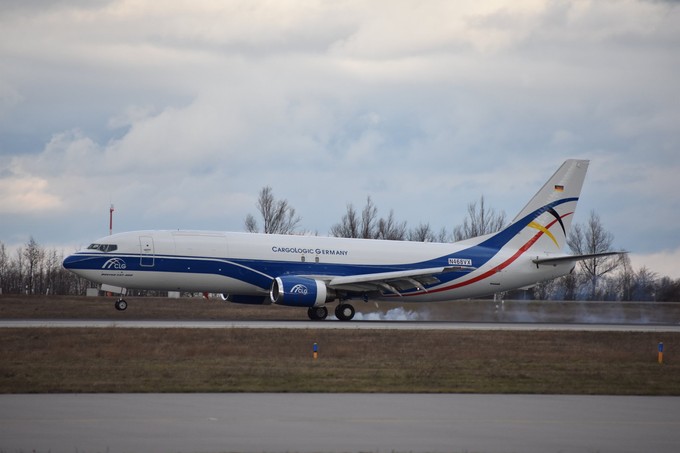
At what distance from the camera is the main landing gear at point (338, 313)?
5031cm

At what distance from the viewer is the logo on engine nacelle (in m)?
47.2

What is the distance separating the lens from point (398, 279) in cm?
5053

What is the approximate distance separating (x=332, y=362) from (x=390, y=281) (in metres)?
21.6

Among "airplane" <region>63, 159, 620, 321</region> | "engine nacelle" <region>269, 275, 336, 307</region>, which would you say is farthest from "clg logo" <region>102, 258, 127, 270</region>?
"engine nacelle" <region>269, 275, 336, 307</region>

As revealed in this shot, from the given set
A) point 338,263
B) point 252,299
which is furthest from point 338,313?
point 252,299

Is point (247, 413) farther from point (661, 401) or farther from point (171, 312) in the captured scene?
point (171, 312)

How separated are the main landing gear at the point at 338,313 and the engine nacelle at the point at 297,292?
1746 millimetres

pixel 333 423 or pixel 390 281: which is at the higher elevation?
pixel 390 281

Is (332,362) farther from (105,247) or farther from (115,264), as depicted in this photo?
(105,247)

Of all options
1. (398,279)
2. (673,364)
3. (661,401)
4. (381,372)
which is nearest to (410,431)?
(661,401)

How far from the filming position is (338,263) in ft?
167

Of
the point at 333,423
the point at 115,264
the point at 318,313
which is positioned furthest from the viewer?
the point at 318,313

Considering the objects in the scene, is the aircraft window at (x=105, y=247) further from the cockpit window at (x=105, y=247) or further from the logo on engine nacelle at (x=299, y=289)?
the logo on engine nacelle at (x=299, y=289)

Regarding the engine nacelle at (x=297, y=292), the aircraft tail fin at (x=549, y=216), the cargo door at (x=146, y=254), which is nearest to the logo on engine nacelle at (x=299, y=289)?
the engine nacelle at (x=297, y=292)
